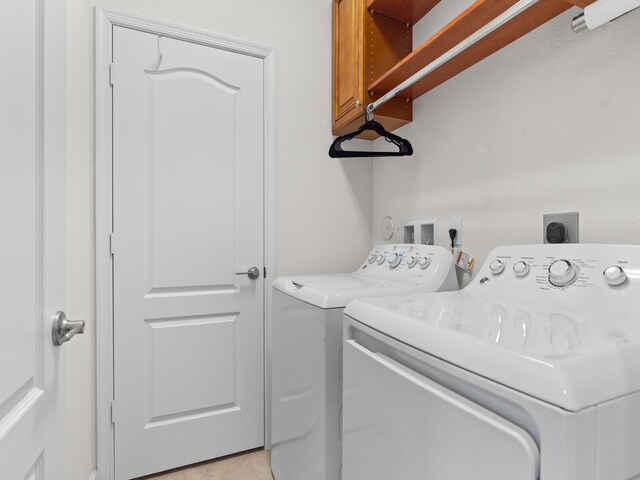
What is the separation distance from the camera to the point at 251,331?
5.89 ft

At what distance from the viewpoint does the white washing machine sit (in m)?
1.03

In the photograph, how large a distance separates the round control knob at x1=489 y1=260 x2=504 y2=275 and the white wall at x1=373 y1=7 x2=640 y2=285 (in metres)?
0.17

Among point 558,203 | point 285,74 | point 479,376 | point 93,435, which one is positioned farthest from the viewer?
point 285,74

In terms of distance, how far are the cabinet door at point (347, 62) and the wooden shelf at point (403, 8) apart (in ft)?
0.25

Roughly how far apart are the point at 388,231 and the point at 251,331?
939 mm

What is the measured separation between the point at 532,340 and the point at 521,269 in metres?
0.51

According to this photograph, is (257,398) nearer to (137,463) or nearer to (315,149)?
(137,463)

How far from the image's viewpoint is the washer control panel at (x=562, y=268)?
762 millimetres

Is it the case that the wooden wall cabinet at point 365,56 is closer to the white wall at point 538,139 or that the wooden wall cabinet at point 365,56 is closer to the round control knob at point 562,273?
the white wall at point 538,139

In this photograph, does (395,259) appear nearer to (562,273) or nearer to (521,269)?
(521,269)

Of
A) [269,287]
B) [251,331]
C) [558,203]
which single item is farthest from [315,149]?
[558,203]

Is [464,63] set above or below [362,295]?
above

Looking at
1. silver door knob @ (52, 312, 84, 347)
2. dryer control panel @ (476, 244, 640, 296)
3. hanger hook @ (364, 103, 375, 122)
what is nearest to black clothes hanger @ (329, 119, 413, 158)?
hanger hook @ (364, 103, 375, 122)

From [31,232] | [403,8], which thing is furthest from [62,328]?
[403,8]
